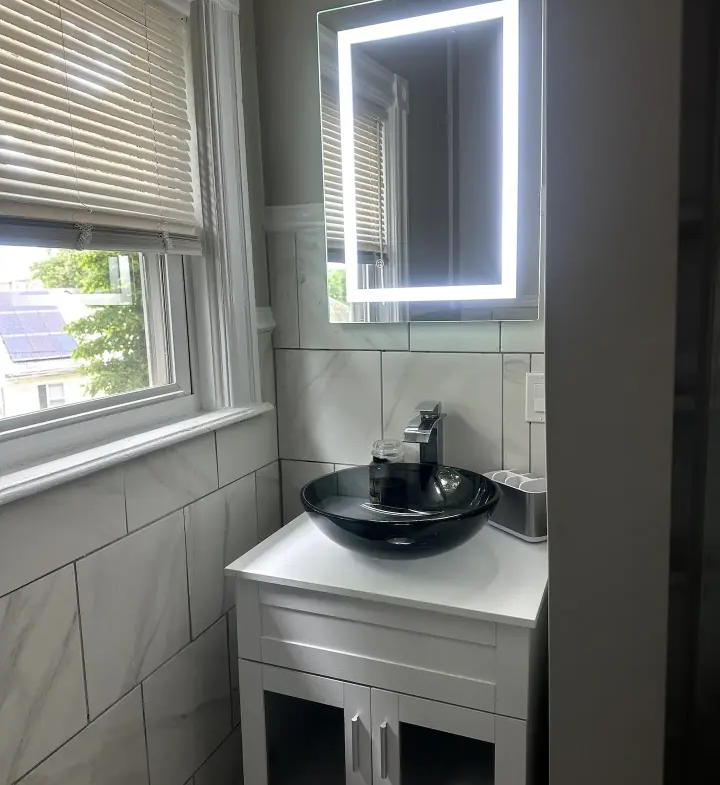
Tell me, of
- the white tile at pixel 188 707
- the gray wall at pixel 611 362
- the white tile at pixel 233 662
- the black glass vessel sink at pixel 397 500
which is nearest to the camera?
the gray wall at pixel 611 362

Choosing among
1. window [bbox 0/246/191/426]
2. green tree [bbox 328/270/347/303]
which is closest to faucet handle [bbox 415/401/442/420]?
green tree [bbox 328/270/347/303]

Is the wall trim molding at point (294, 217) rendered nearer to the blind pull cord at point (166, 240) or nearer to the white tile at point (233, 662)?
the blind pull cord at point (166, 240)

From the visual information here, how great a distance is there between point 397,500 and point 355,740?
0.50 m

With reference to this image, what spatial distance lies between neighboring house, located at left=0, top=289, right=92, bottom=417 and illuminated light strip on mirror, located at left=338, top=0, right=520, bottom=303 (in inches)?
26.0

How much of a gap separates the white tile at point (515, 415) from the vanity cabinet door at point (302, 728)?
0.61 m

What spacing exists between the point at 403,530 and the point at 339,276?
70 cm

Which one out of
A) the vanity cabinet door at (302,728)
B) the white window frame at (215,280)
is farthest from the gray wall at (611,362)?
the white window frame at (215,280)

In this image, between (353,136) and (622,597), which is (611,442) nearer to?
(622,597)

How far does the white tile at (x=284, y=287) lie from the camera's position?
169cm

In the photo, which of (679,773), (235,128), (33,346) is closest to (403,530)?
(33,346)

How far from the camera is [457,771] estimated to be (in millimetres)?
1275

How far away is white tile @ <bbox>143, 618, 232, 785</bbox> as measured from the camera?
134 centimetres

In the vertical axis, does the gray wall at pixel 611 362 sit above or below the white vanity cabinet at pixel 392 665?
above

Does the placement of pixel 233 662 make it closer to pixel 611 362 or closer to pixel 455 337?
pixel 455 337
